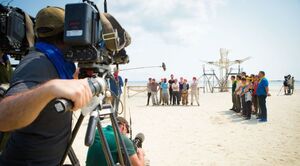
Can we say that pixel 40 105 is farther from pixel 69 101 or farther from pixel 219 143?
pixel 219 143

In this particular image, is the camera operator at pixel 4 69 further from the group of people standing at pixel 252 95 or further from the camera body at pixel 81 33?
the group of people standing at pixel 252 95

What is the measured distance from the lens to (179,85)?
1573cm

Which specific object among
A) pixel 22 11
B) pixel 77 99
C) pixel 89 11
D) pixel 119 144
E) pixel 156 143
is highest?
pixel 22 11

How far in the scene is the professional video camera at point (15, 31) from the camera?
2.06 metres

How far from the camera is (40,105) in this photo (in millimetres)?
894

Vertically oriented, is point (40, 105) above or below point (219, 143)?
above

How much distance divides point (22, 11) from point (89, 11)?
54.5 inches

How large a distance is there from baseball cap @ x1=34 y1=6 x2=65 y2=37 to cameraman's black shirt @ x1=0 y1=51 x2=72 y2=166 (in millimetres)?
197

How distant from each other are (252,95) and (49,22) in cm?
1006

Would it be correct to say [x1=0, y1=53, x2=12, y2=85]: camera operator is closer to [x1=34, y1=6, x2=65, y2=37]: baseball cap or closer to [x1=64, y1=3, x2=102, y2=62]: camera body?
[x1=34, y1=6, x2=65, y2=37]: baseball cap

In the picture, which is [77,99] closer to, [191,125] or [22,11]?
[22,11]

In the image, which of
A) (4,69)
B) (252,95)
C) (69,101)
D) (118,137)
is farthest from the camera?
(252,95)

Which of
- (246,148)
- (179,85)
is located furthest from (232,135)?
(179,85)

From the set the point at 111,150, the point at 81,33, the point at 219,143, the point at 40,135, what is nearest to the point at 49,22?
the point at 81,33
